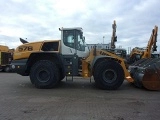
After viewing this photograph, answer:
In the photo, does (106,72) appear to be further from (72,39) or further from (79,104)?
(79,104)

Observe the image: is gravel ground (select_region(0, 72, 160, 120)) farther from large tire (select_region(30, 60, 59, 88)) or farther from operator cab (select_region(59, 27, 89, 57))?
operator cab (select_region(59, 27, 89, 57))

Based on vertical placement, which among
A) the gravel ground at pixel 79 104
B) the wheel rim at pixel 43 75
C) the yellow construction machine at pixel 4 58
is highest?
the yellow construction machine at pixel 4 58

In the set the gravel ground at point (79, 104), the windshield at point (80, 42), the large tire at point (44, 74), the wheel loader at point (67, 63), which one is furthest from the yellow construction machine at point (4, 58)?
the gravel ground at point (79, 104)

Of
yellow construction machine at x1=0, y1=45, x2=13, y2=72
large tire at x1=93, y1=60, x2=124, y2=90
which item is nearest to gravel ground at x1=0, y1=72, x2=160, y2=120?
large tire at x1=93, y1=60, x2=124, y2=90

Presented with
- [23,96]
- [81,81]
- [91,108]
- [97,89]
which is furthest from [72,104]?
[81,81]

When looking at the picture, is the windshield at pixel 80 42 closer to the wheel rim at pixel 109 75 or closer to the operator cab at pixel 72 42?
the operator cab at pixel 72 42

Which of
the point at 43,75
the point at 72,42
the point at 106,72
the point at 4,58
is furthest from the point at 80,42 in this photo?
the point at 4,58

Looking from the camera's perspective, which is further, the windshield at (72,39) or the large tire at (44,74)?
the windshield at (72,39)

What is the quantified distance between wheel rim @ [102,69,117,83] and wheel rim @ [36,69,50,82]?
2.73 m

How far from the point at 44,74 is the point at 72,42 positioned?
83.8 inches

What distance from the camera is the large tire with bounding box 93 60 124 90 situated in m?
13.9

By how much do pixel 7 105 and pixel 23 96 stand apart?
1.91 meters

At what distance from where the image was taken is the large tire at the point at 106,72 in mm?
13852

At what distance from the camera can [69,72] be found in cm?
1437
